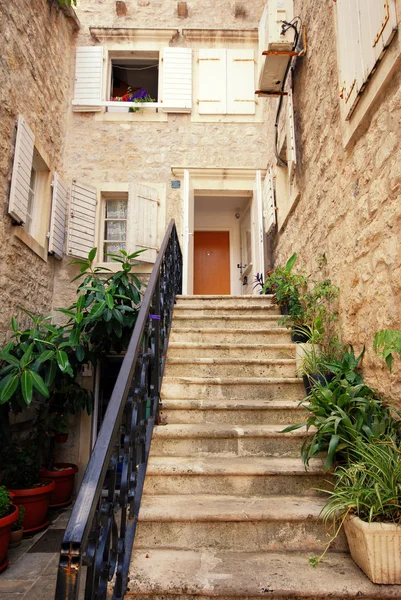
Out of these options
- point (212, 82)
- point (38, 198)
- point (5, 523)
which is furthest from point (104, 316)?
point (212, 82)

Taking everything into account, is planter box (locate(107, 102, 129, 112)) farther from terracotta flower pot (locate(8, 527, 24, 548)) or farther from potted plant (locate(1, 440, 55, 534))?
terracotta flower pot (locate(8, 527, 24, 548))

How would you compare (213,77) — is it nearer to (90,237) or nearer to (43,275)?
(90,237)

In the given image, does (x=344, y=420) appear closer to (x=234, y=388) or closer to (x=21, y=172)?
(x=234, y=388)

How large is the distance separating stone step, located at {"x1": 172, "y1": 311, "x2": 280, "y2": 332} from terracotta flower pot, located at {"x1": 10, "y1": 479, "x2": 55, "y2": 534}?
189 centimetres

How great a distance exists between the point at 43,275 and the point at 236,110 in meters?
3.93

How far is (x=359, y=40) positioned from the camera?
2387 millimetres

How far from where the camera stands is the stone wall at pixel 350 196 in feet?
6.87

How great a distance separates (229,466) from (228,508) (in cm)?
27

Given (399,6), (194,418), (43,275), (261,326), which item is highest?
(399,6)

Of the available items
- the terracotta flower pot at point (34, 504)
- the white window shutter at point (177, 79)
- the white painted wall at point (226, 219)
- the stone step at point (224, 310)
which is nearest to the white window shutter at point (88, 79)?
the white window shutter at point (177, 79)

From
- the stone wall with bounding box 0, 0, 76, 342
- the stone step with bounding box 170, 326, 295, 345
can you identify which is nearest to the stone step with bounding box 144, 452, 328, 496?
the stone step with bounding box 170, 326, 295, 345

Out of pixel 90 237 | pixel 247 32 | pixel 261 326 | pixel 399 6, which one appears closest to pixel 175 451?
pixel 261 326

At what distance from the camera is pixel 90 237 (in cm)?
558

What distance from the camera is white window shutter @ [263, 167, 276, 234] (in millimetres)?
5211
